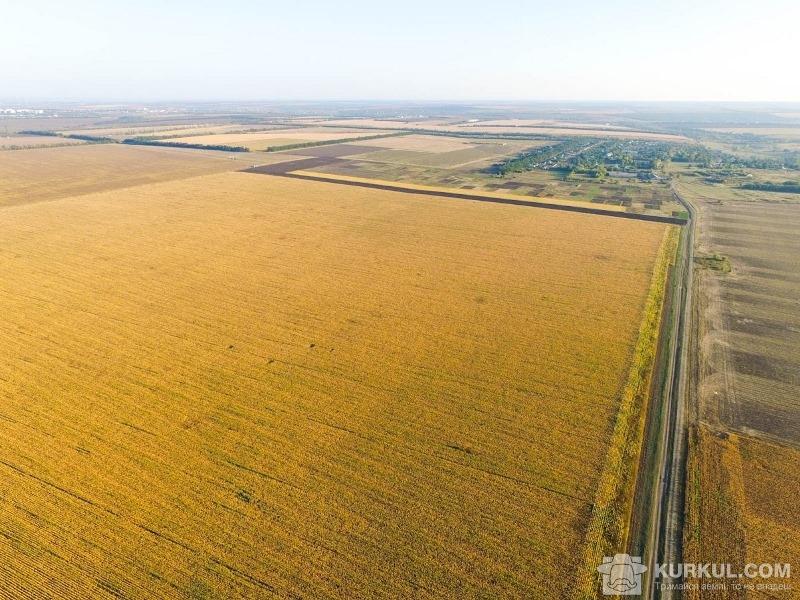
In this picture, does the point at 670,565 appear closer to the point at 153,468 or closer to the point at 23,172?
the point at 153,468

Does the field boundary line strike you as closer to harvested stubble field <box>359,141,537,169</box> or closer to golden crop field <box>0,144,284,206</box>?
golden crop field <box>0,144,284,206</box>

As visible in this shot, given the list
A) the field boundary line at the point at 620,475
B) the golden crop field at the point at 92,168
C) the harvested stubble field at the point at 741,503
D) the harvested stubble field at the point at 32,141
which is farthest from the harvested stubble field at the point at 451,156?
the harvested stubble field at the point at 32,141

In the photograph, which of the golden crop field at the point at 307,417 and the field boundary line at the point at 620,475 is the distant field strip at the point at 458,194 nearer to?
the golden crop field at the point at 307,417

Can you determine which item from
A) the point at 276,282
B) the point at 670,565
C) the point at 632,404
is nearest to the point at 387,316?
the point at 276,282

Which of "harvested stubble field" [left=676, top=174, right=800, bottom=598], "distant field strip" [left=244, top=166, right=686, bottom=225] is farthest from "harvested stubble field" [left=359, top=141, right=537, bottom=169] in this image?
"harvested stubble field" [left=676, top=174, right=800, bottom=598]

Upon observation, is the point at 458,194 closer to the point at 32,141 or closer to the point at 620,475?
the point at 620,475

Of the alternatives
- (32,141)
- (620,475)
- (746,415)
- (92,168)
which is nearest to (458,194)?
(746,415)

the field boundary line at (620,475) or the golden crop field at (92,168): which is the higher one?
the golden crop field at (92,168)
